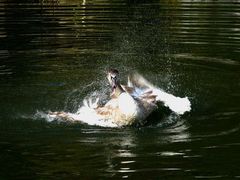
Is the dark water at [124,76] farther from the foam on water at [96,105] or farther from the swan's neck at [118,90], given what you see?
the swan's neck at [118,90]

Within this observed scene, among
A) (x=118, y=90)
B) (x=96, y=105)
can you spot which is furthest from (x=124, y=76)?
(x=118, y=90)

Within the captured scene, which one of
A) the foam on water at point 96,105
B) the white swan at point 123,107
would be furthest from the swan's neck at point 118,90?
the foam on water at point 96,105

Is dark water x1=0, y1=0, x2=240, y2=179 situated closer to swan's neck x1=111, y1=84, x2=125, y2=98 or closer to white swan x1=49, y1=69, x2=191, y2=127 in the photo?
white swan x1=49, y1=69, x2=191, y2=127

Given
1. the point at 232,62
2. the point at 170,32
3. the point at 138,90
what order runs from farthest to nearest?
the point at 170,32 → the point at 232,62 → the point at 138,90

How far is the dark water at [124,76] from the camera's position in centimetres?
1339

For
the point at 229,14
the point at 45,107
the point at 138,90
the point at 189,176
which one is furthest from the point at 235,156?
the point at 229,14

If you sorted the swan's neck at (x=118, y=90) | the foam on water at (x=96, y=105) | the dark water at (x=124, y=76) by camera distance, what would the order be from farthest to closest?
the foam on water at (x=96, y=105) → the swan's neck at (x=118, y=90) → the dark water at (x=124, y=76)

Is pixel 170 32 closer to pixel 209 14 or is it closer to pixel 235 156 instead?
pixel 209 14

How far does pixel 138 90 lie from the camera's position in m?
17.3

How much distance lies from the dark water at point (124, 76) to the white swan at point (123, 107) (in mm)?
289

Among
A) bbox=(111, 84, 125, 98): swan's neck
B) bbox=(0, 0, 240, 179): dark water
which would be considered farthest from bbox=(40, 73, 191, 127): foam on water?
bbox=(111, 84, 125, 98): swan's neck

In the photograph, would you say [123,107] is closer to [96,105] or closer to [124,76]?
[96,105]

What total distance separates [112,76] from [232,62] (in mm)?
9440

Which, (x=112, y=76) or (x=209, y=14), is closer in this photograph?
(x=112, y=76)
